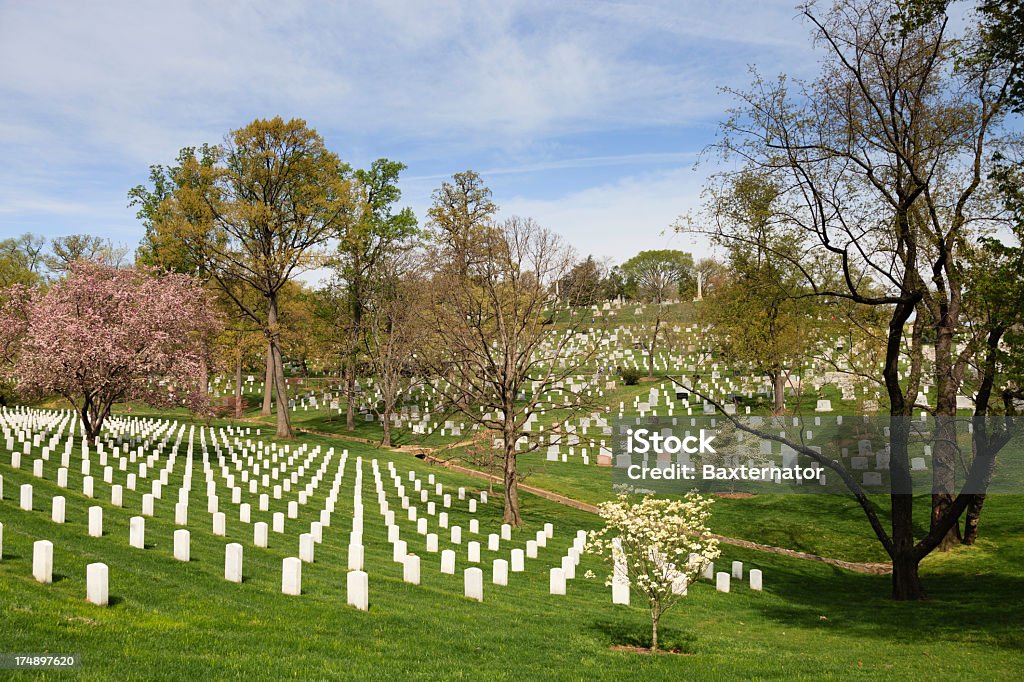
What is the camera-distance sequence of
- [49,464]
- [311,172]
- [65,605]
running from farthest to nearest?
[311,172]
[49,464]
[65,605]

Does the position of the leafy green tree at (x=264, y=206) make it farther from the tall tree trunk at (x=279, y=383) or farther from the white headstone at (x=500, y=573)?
the white headstone at (x=500, y=573)

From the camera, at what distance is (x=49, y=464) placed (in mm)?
21500

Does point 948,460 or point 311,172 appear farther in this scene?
point 311,172

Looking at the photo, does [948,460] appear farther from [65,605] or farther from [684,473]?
[65,605]

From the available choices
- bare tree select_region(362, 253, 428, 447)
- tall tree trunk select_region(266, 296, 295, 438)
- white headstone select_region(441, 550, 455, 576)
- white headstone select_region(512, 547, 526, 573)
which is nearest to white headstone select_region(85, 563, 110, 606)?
white headstone select_region(441, 550, 455, 576)

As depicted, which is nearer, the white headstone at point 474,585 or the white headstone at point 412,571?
the white headstone at point 474,585

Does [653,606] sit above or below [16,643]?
below

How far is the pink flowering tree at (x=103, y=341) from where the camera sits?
27.0m

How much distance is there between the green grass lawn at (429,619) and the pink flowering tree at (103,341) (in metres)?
7.78

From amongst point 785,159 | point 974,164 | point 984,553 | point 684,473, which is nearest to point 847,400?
point 684,473

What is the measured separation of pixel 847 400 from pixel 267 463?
102ft

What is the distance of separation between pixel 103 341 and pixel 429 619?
21067 mm

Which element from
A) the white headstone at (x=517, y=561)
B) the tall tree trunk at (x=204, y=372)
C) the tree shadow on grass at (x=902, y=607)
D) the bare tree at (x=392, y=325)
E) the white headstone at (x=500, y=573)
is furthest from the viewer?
the bare tree at (x=392, y=325)

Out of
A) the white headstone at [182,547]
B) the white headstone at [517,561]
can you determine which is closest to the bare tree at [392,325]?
the white headstone at [517,561]
